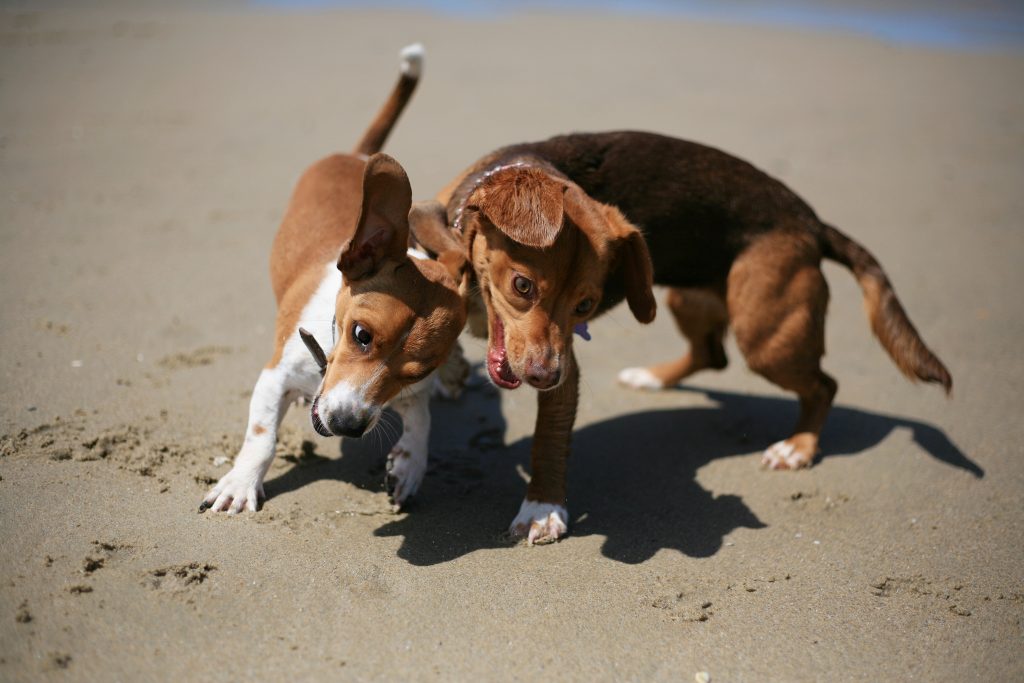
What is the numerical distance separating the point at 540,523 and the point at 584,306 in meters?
0.90

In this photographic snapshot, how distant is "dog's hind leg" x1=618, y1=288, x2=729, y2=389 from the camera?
202 inches

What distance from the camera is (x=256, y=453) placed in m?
3.70

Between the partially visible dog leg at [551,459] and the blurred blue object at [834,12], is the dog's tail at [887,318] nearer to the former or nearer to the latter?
the partially visible dog leg at [551,459]

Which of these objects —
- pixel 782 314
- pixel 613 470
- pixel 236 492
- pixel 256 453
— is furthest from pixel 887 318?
pixel 236 492

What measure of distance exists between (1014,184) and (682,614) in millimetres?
7177

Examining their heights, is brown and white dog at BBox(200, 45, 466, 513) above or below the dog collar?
below

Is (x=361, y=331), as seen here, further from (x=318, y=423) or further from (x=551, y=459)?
(x=551, y=459)

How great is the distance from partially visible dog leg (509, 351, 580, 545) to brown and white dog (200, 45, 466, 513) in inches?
18.5

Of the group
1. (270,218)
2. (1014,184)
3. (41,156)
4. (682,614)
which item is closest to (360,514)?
(682,614)

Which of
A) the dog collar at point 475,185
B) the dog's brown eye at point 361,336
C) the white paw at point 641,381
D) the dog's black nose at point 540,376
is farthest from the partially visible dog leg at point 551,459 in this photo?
the white paw at point 641,381

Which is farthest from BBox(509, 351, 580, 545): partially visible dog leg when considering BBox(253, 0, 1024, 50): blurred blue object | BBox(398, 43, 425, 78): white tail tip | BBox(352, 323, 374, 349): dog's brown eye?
BBox(253, 0, 1024, 50): blurred blue object

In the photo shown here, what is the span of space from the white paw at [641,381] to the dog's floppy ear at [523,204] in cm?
214

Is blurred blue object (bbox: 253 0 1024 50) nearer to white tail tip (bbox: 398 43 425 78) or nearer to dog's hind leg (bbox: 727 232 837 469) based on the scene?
white tail tip (bbox: 398 43 425 78)

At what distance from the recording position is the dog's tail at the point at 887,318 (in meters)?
4.72
